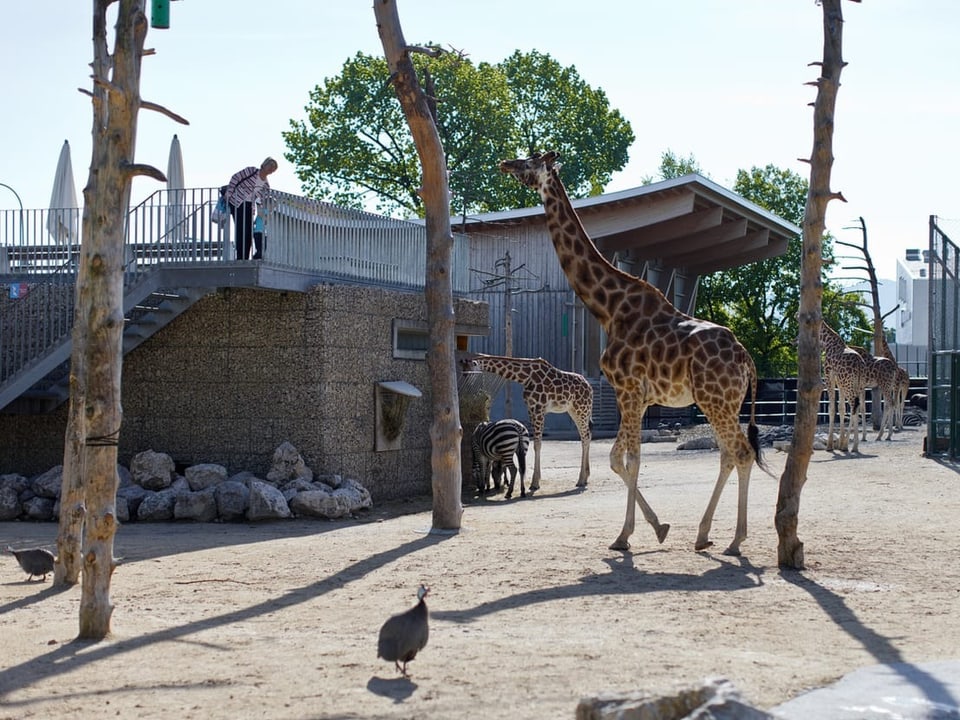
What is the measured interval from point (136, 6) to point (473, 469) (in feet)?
38.5

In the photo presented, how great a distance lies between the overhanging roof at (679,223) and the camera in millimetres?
35000

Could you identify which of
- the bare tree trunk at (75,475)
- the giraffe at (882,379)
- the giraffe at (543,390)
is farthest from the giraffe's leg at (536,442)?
the bare tree trunk at (75,475)

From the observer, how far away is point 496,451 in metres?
19.1

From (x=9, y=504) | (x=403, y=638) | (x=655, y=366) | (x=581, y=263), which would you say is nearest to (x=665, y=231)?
(x=581, y=263)

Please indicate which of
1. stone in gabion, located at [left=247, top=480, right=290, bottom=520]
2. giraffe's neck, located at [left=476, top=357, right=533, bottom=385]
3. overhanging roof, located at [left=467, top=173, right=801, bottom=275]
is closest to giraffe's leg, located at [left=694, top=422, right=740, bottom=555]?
stone in gabion, located at [left=247, top=480, right=290, bottom=520]

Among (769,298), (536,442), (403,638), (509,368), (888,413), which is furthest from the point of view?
(769,298)

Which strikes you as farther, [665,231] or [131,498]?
[665,231]

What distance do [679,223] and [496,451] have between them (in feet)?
66.2

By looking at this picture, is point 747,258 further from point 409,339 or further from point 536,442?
point 409,339

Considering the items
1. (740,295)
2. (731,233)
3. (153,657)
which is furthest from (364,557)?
(740,295)

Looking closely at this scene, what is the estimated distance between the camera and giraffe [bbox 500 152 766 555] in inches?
493

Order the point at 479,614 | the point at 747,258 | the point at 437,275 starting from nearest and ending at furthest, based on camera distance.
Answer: the point at 479,614 → the point at 437,275 → the point at 747,258

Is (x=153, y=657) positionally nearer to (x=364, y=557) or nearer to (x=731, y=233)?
(x=364, y=557)

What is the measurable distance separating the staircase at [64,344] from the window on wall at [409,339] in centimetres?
305
